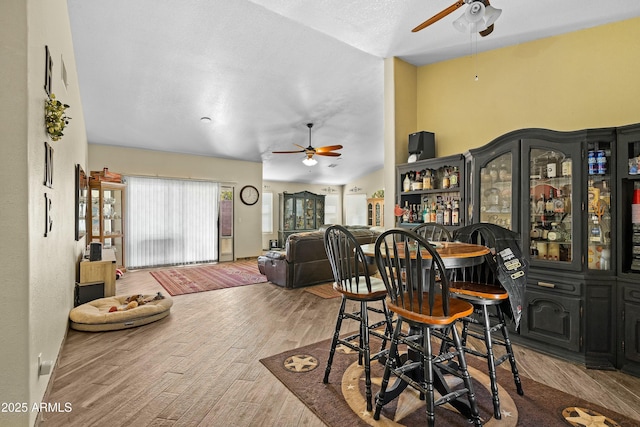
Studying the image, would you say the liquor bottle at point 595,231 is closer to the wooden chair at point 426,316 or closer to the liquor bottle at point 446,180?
the liquor bottle at point 446,180

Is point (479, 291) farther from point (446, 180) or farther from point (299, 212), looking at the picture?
point (299, 212)

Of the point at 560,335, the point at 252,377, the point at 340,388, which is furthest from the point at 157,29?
the point at 560,335

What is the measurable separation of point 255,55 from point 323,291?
3422mm

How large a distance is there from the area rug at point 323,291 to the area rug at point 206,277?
105 cm

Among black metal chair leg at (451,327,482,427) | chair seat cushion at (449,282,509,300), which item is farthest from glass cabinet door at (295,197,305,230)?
black metal chair leg at (451,327,482,427)

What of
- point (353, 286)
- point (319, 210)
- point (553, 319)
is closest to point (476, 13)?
point (353, 286)

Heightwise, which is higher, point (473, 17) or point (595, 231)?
point (473, 17)

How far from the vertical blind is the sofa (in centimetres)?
282

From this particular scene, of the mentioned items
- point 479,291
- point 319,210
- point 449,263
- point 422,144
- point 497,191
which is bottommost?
point 479,291

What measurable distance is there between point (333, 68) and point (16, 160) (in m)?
3.75

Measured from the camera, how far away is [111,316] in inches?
129

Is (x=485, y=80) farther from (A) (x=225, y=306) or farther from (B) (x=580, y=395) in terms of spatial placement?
(A) (x=225, y=306)

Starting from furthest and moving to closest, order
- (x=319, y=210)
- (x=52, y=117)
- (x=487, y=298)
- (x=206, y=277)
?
(x=319, y=210) → (x=206, y=277) → (x=487, y=298) → (x=52, y=117)

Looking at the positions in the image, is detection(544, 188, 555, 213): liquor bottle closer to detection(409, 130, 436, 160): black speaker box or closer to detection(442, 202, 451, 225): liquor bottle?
detection(442, 202, 451, 225): liquor bottle
